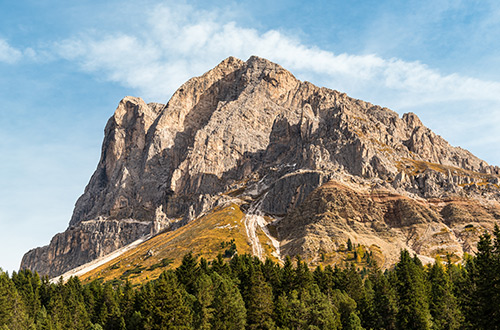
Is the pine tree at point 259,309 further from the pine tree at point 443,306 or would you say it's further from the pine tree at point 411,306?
the pine tree at point 443,306

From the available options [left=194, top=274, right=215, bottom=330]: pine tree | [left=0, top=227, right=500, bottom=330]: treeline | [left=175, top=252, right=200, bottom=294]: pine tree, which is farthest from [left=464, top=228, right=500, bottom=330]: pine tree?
[left=175, top=252, right=200, bottom=294]: pine tree

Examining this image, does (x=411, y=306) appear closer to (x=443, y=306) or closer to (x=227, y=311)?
(x=443, y=306)

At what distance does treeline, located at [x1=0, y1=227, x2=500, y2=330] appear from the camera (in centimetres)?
8910

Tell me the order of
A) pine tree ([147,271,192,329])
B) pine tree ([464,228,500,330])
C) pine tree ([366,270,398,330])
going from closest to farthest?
pine tree ([464,228,500,330]) < pine tree ([147,271,192,329]) < pine tree ([366,270,398,330])

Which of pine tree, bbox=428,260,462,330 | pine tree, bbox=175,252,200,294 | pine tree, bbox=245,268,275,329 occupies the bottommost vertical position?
pine tree, bbox=428,260,462,330

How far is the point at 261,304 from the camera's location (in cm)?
10150

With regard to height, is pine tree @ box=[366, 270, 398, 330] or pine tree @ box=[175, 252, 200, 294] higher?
pine tree @ box=[175, 252, 200, 294]

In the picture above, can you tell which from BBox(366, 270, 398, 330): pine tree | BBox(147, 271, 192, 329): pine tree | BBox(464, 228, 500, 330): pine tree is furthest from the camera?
BBox(366, 270, 398, 330): pine tree

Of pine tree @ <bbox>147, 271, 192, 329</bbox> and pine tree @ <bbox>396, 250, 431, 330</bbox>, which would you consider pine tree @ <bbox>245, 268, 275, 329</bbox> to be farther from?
pine tree @ <bbox>396, 250, 431, 330</bbox>

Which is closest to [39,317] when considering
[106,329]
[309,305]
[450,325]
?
[106,329]

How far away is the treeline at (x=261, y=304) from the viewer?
89100 mm

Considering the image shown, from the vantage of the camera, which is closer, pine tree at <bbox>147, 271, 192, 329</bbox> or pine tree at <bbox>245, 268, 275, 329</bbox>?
pine tree at <bbox>147, 271, 192, 329</bbox>

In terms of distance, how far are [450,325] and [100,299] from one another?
88.3 meters

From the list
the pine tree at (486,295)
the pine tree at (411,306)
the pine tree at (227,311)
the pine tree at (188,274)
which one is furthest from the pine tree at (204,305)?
the pine tree at (486,295)
